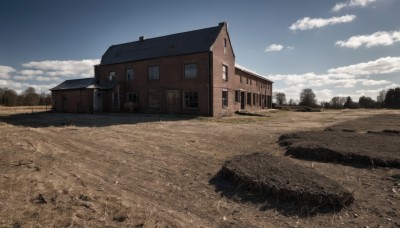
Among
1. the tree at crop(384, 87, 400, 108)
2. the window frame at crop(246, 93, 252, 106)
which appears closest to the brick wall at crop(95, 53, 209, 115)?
the window frame at crop(246, 93, 252, 106)

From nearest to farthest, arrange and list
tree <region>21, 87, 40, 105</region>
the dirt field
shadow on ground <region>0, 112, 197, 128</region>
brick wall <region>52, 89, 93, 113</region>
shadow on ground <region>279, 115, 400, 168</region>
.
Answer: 1. the dirt field
2. shadow on ground <region>279, 115, 400, 168</region>
3. shadow on ground <region>0, 112, 197, 128</region>
4. brick wall <region>52, 89, 93, 113</region>
5. tree <region>21, 87, 40, 105</region>

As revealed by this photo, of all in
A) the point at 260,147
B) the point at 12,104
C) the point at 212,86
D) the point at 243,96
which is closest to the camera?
the point at 260,147

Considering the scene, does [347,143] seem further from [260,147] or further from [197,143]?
[197,143]

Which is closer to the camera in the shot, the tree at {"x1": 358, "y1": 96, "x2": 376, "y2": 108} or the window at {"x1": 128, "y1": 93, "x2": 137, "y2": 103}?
the window at {"x1": 128, "y1": 93, "x2": 137, "y2": 103}

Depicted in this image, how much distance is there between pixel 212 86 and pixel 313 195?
19834mm

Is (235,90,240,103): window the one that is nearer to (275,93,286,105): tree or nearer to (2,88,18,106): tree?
(2,88,18,106): tree

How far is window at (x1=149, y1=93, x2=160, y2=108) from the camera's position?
87.4 feet

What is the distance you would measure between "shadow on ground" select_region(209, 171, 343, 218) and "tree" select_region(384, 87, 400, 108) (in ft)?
261

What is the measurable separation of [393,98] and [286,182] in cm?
8177

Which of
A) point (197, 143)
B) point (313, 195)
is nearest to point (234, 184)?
point (313, 195)

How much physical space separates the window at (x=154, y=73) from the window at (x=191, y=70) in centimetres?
372

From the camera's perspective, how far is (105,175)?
18.7 feet

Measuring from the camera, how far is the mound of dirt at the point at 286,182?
405 cm

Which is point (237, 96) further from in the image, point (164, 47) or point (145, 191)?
point (145, 191)
